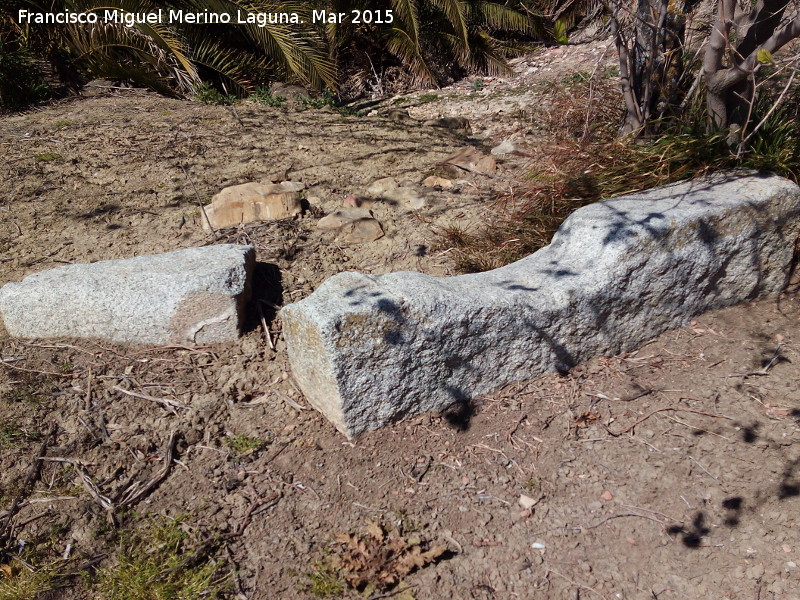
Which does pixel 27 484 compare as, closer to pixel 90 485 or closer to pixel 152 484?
pixel 90 485

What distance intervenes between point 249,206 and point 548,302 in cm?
227

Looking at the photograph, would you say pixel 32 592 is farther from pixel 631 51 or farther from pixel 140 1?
pixel 140 1

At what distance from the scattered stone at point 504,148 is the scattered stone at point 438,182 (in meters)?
0.68

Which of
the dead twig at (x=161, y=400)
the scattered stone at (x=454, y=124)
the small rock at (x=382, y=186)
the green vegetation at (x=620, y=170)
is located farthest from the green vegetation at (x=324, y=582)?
the scattered stone at (x=454, y=124)

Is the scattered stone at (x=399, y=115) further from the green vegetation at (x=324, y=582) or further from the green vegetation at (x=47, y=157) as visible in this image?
the green vegetation at (x=324, y=582)

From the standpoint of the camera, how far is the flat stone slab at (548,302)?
2861mm

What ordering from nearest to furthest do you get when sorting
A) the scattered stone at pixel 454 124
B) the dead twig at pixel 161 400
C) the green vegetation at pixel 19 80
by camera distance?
the dead twig at pixel 161 400
the scattered stone at pixel 454 124
the green vegetation at pixel 19 80

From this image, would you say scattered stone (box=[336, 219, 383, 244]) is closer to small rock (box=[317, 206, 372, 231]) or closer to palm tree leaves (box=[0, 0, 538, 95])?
small rock (box=[317, 206, 372, 231])

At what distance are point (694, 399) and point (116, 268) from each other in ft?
10.0

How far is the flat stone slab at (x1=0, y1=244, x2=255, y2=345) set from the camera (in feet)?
11.1

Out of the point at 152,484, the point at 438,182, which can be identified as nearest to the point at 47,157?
the point at 438,182

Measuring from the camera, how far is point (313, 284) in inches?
157

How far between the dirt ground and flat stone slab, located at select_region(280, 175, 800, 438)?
0.43ft

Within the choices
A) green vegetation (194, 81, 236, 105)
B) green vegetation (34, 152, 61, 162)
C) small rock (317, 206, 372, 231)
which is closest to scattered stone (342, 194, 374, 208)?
small rock (317, 206, 372, 231)
